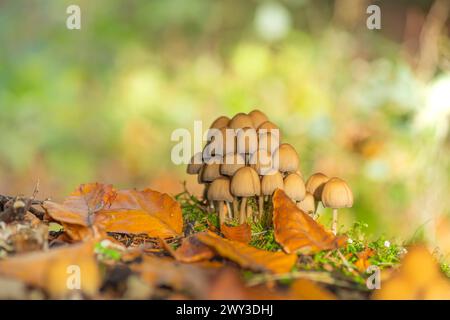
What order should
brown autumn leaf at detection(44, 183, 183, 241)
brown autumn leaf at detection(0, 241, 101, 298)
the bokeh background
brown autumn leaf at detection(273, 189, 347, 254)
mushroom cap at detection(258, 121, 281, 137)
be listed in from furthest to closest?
1. the bokeh background
2. mushroom cap at detection(258, 121, 281, 137)
3. brown autumn leaf at detection(44, 183, 183, 241)
4. brown autumn leaf at detection(273, 189, 347, 254)
5. brown autumn leaf at detection(0, 241, 101, 298)

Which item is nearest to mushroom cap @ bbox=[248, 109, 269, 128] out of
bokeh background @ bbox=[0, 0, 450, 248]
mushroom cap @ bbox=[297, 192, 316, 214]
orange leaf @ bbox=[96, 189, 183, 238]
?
mushroom cap @ bbox=[297, 192, 316, 214]

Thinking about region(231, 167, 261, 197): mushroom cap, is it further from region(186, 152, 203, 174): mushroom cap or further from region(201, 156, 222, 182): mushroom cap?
region(186, 152, 203, 174): mushroom cap

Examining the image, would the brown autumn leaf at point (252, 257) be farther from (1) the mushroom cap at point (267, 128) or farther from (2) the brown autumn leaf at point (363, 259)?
(1) the mushroom cap at point (267, 128)

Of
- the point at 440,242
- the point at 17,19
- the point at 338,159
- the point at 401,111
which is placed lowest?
the point at 440,242

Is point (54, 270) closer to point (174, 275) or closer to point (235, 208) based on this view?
point (174, 275)

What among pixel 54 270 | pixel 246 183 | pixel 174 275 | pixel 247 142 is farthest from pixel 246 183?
pixel 54 270

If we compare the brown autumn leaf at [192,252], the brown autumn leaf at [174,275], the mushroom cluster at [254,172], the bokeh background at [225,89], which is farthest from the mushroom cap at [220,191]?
the bokeh background at [225,89]
